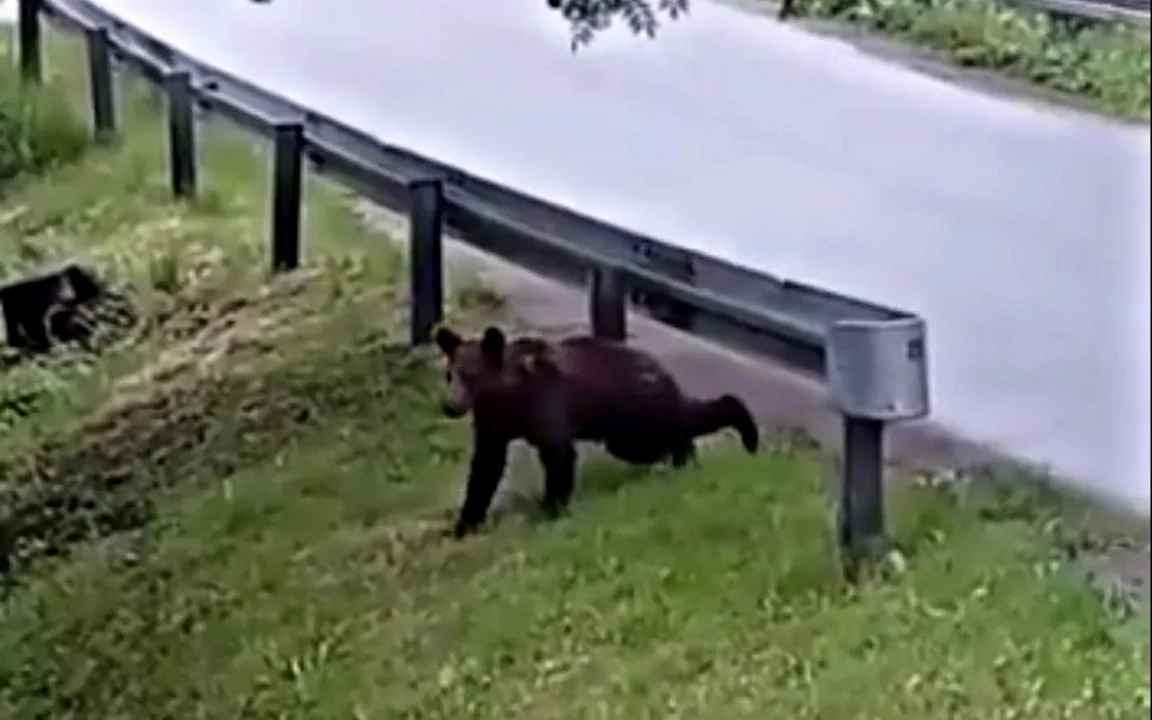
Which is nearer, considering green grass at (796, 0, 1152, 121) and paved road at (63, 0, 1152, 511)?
green grass at (796, 0, 1152, 121)

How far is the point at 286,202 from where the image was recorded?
2955 millimetres

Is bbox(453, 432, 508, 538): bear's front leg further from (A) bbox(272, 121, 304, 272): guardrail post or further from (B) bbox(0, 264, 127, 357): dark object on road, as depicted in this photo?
(B) bbox(0, 264, 127, 357): dark object on road

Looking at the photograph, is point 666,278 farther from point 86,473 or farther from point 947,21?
point 86,473

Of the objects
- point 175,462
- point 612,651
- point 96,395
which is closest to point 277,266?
point 96,395

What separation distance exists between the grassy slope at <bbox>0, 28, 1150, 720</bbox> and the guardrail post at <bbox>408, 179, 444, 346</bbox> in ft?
0.14

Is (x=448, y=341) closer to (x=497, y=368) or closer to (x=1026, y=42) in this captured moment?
(x=497, y=368)

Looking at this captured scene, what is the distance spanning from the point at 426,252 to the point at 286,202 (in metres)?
0.36

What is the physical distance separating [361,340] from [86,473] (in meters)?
0.33

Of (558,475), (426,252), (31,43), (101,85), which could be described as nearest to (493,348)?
(558,475)

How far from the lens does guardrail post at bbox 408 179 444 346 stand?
→ 8.61 feet

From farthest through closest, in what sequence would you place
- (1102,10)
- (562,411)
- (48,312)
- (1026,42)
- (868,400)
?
(48,312)
(562,411)
(868,400)
(1026,42)
(1102,10)

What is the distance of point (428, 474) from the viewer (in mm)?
2270

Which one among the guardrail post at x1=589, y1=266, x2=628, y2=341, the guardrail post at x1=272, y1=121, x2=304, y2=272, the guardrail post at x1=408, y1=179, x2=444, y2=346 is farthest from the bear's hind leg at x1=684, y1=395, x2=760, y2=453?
the guardrail post at x1=272, y1=121, x2=304, y2=272

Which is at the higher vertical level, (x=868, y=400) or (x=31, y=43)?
(x=31, y=43)
